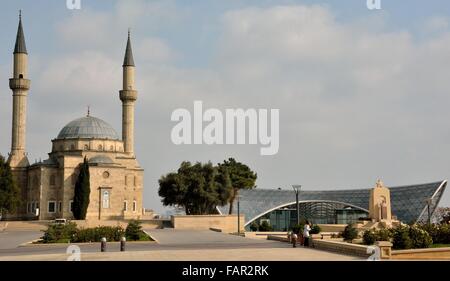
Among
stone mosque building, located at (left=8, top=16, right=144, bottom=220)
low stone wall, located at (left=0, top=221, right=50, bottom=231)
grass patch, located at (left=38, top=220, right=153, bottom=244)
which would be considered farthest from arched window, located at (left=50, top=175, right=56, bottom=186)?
grass patch, located at (left=38, top=220, right=153, bottom=244)

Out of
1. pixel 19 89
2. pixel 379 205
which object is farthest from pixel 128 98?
pixel 379 205

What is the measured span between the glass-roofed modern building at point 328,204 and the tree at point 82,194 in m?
16.1

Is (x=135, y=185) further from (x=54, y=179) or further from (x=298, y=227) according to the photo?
(x=298, y=227)

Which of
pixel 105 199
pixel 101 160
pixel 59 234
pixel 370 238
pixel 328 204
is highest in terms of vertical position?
pixel 101 160

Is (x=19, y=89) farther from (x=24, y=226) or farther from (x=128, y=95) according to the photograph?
(x=24, y=226)

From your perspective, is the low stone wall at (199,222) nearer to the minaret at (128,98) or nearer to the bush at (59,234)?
the minaret at (128,98)

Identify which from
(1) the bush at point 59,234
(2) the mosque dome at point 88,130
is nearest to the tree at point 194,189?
(2) the mosque dome at point 88,130

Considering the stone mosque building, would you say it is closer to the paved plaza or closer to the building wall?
the building wall

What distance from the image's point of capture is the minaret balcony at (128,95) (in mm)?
57438

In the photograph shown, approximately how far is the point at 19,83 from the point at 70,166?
8.21 metres

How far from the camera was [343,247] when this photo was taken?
64.6 ft

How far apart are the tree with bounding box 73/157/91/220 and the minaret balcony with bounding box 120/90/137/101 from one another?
8402 millimetres

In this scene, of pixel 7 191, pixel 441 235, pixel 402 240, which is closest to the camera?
pixel 402 240

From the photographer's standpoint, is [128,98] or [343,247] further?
[128,98]
